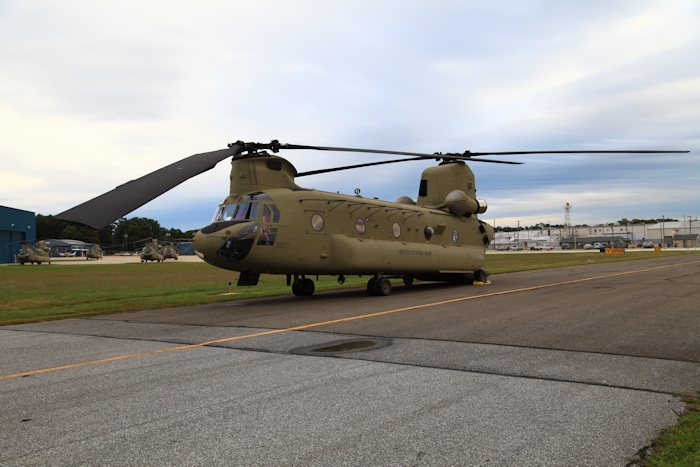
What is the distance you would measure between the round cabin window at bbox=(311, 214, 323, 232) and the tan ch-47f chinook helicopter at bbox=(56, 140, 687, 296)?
0.03m

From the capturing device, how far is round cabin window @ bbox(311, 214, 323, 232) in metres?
17.0

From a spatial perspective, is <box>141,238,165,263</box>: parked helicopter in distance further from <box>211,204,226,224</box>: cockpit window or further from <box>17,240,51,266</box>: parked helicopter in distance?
<box>211,204,226,224</box>: cockpit window

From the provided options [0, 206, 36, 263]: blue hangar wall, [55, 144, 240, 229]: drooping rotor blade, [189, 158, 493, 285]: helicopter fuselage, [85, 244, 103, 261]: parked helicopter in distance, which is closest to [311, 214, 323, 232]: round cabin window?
[189, 158, 493, 285]: helicopter fuselage

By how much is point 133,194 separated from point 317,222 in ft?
24.7

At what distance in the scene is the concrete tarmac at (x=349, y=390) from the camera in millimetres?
4035

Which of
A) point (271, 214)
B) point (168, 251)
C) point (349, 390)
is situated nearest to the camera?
Result: point (349, 390)

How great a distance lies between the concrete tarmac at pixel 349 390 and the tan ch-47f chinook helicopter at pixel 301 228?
385 centimetres

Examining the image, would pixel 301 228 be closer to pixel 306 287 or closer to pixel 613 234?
pixel 306 287

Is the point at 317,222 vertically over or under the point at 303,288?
over

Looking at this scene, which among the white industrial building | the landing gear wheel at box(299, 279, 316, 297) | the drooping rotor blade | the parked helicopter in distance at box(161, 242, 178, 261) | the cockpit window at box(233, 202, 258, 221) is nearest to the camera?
the drooping rotor blade

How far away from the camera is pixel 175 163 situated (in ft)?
40.3

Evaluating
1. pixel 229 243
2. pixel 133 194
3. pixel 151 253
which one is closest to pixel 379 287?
pixel 229 243

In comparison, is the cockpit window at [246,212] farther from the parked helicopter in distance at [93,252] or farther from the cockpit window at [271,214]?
the parked helicopter in distance at [93,252]

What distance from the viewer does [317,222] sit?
1714cm
